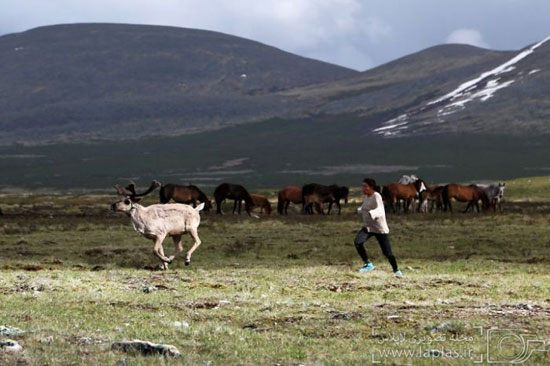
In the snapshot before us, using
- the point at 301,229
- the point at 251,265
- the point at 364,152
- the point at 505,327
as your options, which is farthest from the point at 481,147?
the point at 505,327

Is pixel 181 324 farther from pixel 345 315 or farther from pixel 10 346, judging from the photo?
pixel 10 346

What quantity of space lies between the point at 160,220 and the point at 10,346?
40.6 ft

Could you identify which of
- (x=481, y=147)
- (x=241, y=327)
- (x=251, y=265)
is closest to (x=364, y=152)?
(x=481, y=147)

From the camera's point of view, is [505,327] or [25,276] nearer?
[505,327]

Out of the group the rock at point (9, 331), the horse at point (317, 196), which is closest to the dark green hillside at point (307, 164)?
the horse at point (317, 196)

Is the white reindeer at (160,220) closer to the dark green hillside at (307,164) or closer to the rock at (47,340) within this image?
the rock at (47,340)

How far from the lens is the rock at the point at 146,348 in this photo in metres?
10.9

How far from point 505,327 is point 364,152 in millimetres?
169090

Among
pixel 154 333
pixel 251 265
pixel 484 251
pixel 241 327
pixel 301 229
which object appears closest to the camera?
pixel 154 333

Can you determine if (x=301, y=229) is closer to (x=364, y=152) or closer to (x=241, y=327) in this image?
(x=241, y=327)

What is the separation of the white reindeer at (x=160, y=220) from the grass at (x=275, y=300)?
759 mm

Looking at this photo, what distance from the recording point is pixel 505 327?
13219 mm

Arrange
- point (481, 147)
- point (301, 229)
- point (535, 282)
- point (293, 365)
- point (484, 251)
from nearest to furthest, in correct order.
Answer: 1. point (293, 365)
2. point (535, 282)
3. point (484, 251)
4. point (301, 229)
5. point (481, 147)

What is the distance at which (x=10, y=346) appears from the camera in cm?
1091
